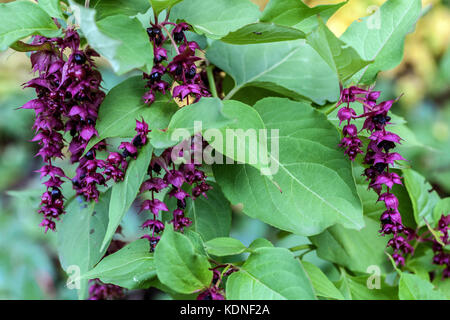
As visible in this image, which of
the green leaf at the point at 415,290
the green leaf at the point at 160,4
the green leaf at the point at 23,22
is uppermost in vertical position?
the green leaf at the point at 160,4

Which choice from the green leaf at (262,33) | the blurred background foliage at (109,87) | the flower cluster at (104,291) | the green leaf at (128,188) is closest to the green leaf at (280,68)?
the green leaf at (262,33)

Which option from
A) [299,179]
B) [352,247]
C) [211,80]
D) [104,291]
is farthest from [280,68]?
[104,291]

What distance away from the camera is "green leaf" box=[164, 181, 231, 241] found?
66 centimetres

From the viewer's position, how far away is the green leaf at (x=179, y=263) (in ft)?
1.55

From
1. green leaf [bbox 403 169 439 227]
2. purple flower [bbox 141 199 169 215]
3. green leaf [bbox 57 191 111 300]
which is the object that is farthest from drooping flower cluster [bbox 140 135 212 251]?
green leaf [bbox 403 169 439 227]

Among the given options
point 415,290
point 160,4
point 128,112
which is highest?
point 160,4

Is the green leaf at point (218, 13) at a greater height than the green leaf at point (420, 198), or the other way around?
the green leaf at point (218, 13)

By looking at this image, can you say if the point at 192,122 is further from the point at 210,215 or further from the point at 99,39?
the point at 210,215

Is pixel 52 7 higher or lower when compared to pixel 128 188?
higher

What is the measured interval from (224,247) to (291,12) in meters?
0.32

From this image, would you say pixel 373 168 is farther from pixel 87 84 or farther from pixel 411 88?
pixel 411 88

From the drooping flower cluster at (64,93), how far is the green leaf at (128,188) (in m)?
0.07

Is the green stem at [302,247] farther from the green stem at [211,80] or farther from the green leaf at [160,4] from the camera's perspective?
the green leaf at [160,4]

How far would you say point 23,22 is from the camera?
511 millimetres
